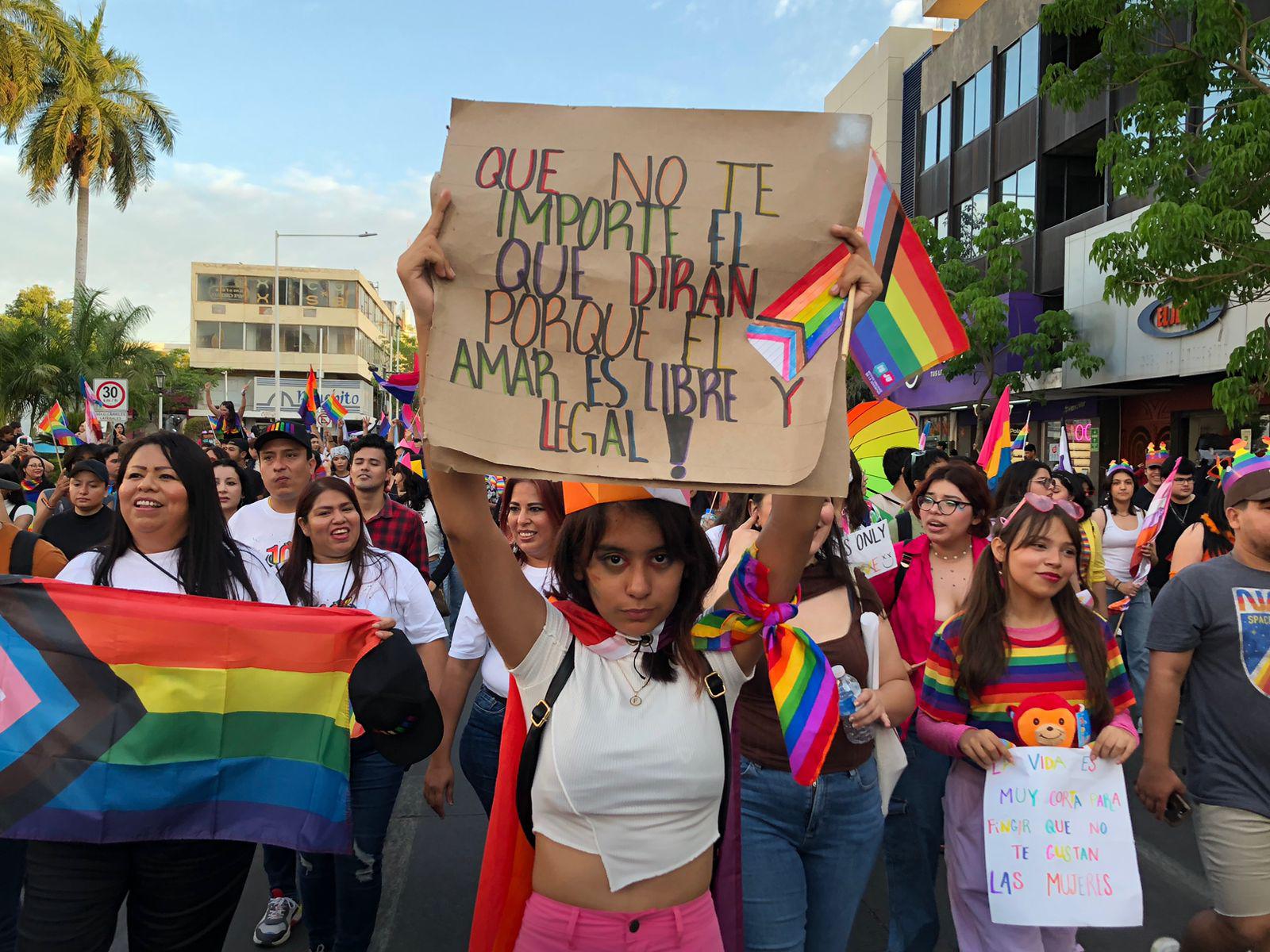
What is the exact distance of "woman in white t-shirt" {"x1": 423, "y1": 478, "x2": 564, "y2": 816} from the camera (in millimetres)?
3535

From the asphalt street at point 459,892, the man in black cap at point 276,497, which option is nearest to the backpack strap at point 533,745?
the asphalt street at point 459,892

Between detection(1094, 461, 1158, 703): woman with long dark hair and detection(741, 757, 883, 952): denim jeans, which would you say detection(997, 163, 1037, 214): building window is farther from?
detection(741, 757, 883, 952): denim jeans

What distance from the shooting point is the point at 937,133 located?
32.7m

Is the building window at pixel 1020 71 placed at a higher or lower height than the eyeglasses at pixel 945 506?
higher

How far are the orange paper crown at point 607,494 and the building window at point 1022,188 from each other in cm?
2728

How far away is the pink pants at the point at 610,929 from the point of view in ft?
6.82

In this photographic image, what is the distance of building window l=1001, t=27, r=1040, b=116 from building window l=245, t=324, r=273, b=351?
57805 millimetres

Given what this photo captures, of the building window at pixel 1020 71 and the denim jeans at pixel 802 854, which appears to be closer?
the denim jeans at pixel 802 854

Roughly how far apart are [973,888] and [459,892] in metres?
2.33

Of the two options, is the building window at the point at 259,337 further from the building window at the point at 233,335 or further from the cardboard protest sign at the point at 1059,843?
the cardboard protest sign at the point at 1059,843

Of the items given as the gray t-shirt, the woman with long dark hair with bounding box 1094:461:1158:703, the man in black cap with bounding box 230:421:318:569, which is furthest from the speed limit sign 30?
the gray t-shirt

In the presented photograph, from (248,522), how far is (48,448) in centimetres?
1253

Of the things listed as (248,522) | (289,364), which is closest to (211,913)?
(248,522)

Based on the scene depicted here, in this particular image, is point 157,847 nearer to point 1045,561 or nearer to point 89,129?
point 1045,561
